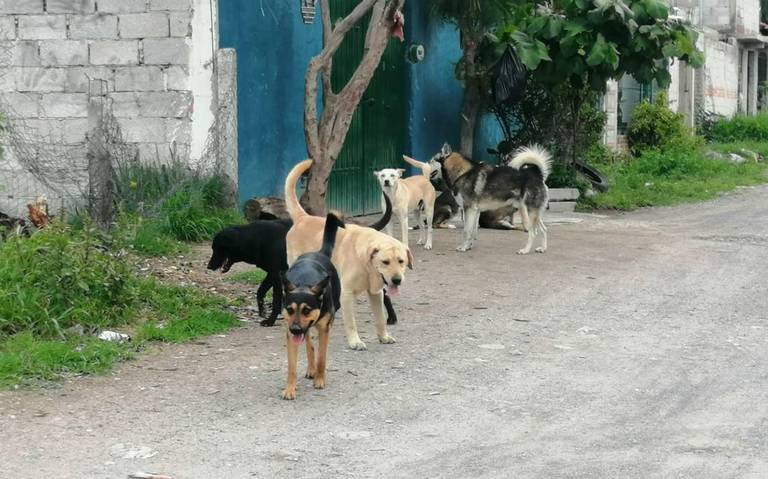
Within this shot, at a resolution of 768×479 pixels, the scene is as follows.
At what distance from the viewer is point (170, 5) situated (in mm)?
11391

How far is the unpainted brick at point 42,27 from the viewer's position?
11.8 m

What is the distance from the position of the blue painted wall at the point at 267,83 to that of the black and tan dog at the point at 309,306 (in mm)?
5662

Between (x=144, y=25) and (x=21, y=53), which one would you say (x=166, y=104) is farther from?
(x=21, y=53)

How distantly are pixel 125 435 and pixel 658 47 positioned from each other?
35.0 feet

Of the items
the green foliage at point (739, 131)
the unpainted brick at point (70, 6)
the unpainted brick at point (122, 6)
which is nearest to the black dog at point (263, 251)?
the unpainted brick at point (122, 6)

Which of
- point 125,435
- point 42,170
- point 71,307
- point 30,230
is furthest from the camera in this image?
point 42,170

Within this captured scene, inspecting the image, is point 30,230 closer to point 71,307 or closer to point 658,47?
point 71,307

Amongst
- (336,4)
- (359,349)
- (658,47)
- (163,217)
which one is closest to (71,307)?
(359,349)

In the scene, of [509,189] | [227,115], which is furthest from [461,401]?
[227,115]

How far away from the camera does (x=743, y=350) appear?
7.23m

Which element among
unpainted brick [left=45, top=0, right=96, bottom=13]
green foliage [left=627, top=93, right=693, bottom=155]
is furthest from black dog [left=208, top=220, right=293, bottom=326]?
green foliage [left=627, top=93, right=693, bottom=155]

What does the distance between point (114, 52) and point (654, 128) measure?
15.4 m

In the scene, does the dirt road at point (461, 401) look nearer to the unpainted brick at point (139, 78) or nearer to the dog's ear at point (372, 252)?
the dog's ear at point (372, 252)

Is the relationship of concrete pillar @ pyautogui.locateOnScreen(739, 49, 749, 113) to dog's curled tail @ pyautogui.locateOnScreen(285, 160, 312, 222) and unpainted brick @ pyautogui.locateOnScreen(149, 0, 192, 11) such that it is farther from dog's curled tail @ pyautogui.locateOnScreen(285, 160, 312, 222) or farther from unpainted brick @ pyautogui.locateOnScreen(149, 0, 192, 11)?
dog's curled tail @ pyautogui.locateOnScreen(285, 160, 312, 222)
